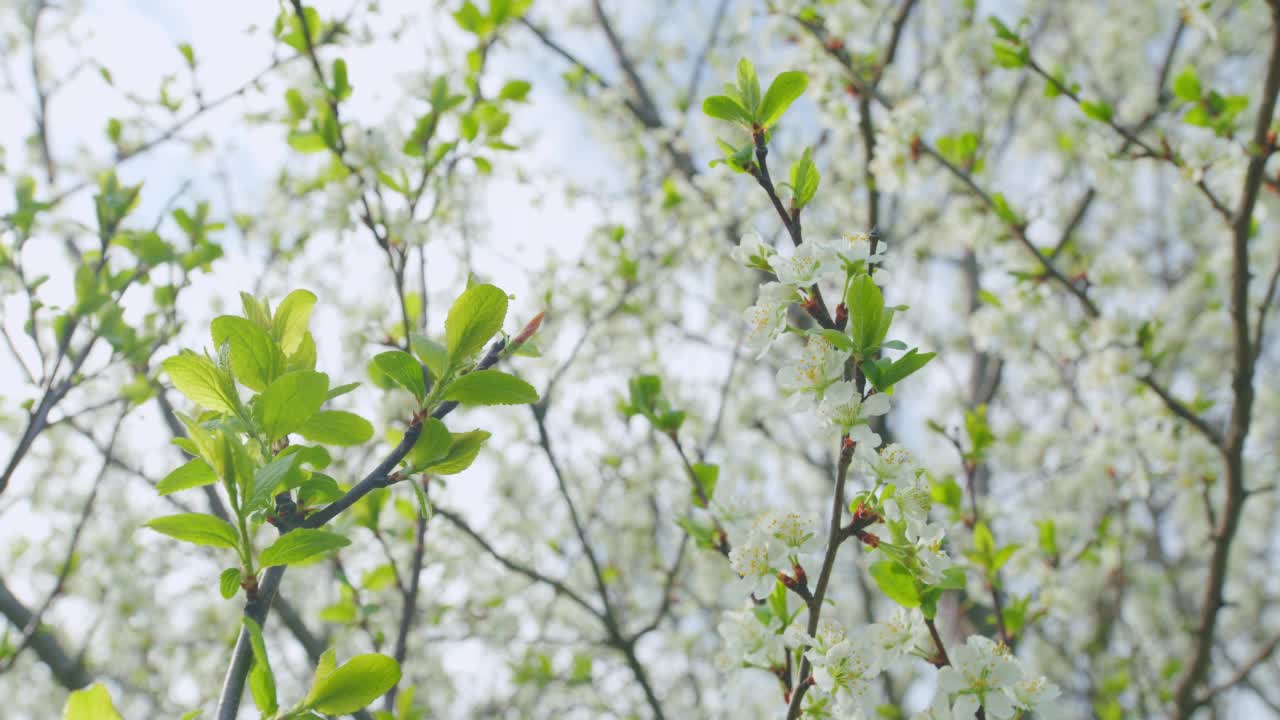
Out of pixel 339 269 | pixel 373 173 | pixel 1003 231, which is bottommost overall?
pixel 373 173

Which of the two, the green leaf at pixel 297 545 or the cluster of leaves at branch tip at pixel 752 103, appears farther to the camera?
the cluster of leaves at branch tip at pixel 752 103

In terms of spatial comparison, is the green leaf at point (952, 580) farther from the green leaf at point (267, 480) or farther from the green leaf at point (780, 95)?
the green leaf at point (267, 480)

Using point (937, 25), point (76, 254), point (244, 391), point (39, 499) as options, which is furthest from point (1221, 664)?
point (39, 499)

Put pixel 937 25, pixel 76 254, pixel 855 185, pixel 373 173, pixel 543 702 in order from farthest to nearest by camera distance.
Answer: pixel 937 25
pixel 543 702
pixel 855 185
pixel 76 254
pixel 373 173

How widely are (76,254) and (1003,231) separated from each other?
4.00 m

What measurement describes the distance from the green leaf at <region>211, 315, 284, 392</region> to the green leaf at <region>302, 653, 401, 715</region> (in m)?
0.34

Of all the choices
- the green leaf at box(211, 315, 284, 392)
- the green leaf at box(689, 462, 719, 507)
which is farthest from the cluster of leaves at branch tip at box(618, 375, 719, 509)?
the green leaf at box(211, 315, 284, 392)

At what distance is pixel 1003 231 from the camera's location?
125 inches

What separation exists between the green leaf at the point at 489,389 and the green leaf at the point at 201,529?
0.86ft

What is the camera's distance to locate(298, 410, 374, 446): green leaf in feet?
2.96

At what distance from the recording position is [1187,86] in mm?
2346

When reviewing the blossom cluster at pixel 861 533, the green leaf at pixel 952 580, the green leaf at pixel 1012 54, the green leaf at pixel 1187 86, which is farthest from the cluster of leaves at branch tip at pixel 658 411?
the green leaf at pixel 1187 86

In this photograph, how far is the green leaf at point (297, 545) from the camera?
2.56 feet

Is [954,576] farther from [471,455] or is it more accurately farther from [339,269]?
[339,269]
